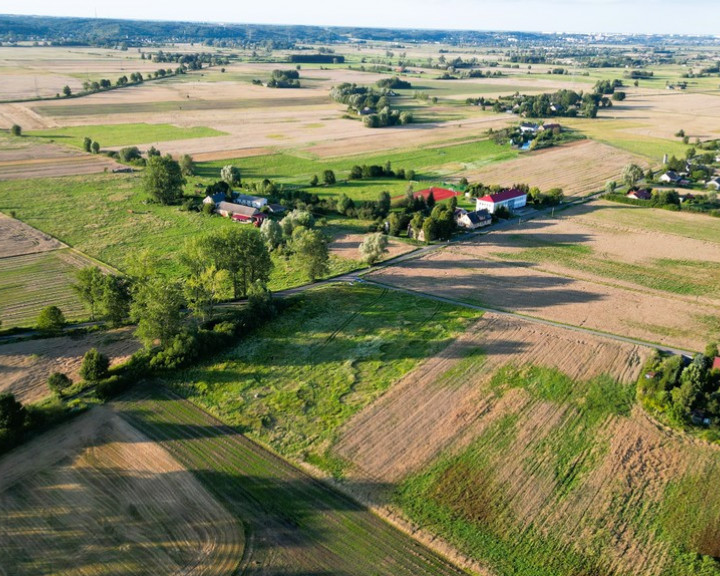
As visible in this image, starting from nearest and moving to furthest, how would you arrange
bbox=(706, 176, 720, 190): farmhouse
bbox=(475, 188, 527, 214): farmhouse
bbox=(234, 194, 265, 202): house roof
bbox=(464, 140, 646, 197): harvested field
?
bbox=(475, 188, 527, 214): farmhouse
bbox=(234, 194, 265, 202): house roof
bbox=(706, 176, 720, 190): farmhouse
bbox=(464, 140, 646, 197): harvested field

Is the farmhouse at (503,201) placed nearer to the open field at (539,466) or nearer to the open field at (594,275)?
the open field at (594,275)

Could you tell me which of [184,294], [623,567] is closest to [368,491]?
[623,567]

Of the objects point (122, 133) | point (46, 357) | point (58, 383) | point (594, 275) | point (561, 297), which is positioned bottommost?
point (46, 357)

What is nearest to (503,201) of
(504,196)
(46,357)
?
(504,196)

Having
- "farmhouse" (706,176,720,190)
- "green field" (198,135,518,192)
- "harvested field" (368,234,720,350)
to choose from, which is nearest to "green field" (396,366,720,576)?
"harvested field" (368,234,720,350)

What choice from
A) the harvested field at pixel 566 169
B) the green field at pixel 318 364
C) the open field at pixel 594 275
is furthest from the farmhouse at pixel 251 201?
the harvested field at pixel 566 169

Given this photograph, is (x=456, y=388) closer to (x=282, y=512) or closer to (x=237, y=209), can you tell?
(x=282, y=512)

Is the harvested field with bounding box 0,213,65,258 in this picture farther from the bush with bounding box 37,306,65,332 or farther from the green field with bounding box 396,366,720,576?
the green field with bounding box 396,366,720,576
